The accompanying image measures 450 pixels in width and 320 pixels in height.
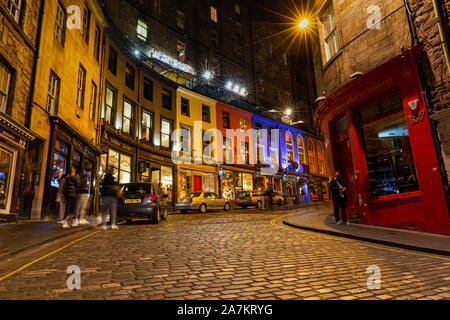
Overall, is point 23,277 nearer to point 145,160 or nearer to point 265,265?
point 265,265

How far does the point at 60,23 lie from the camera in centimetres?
1372

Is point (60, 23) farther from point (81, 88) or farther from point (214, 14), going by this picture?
point (214, 14)

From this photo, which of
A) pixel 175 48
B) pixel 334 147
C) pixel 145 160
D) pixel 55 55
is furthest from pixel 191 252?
pixel 175 48

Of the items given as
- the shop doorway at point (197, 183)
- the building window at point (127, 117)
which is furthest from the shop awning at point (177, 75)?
the shop doorway at point (197, 183)

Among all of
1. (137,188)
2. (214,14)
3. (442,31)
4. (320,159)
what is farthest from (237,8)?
(442,31)

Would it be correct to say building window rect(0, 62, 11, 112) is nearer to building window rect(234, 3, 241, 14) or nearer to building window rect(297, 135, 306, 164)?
building window rect(297, 135, 306, 164)

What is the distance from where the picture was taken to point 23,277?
3.85 meters

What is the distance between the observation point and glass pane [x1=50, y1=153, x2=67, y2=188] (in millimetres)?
12523

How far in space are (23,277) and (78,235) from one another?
4.29m

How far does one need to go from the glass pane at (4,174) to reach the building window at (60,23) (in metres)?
6.54

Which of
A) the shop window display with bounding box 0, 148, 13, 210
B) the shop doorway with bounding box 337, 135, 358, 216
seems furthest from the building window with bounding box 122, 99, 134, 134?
the shop doorway with bounding box 337, 135, 358, 216

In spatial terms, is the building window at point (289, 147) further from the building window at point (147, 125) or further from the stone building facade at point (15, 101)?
the stone building facade at point (15, 101)

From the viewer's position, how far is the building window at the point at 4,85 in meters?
9.80

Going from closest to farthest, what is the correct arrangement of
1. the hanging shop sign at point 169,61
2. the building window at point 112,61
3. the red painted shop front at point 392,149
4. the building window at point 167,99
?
the red painted shop front at point 392,149, the building window at point 112,61, the hanging shop sign at point 169,61, the building window at point 167,99
